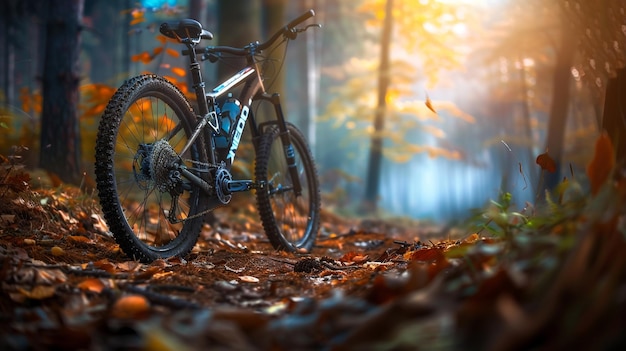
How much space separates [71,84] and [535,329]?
18.2 ft

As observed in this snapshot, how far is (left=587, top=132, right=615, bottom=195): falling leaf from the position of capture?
207 cm

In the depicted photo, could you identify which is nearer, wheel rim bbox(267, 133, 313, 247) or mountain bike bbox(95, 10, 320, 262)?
mountain bike bbox(95, 10, 320, 262)

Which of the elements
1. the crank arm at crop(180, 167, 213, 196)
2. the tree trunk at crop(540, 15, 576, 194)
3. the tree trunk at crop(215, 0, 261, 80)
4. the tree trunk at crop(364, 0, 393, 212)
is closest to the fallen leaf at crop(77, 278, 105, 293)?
the crank arm at crop(180, 167, 213, 196)

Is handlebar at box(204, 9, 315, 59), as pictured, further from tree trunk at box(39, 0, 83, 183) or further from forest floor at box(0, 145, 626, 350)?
tree trunk at box(39, 0, 83, 183)

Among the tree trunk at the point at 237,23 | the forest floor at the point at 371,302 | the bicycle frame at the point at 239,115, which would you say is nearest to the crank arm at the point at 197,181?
the bicycle frame at the point at 239,115

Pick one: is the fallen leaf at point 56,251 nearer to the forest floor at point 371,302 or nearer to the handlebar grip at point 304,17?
the forest floor at point 371,302

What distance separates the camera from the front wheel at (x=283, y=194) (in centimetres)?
453

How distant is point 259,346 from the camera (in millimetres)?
1568

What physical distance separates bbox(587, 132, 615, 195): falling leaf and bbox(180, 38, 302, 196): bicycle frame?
2301 mm

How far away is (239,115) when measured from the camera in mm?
4359

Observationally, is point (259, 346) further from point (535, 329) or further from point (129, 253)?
point (129, 253)

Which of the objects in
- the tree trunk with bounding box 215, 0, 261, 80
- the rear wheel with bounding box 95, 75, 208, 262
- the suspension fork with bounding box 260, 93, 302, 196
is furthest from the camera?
the tree trunk with bounding box 215, 0, 261, 80

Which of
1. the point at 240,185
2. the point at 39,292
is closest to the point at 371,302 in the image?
the point at 39,292

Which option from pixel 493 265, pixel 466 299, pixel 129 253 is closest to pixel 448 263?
pixel 493 265
